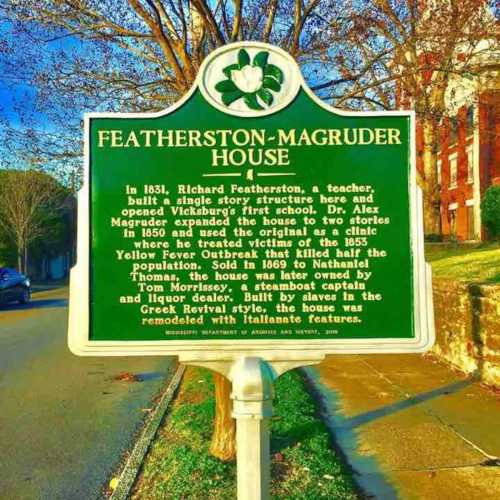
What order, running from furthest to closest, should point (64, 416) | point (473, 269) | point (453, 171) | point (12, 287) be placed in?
point (453, 171) < point (12, 287) < point (473, 269) < point (64, 416)

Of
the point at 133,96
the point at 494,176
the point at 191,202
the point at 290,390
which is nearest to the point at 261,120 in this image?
the point at 191,202

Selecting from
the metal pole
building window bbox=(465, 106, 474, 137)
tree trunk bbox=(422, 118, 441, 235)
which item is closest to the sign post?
the metal pole

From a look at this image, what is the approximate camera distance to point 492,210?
67.6 feet

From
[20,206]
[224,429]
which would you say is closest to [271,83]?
[224,429]

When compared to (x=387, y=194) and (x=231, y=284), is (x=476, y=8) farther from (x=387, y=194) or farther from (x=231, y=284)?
(x=231, y=284)

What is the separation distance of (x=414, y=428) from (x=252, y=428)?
358 centimetres

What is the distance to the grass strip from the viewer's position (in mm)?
4637

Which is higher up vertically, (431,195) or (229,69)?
(431,195)

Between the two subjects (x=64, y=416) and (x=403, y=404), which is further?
(x=64, y=416)

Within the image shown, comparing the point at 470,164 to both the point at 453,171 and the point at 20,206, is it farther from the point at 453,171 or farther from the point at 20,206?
the point at 20,206

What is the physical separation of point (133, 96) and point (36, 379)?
474 cm

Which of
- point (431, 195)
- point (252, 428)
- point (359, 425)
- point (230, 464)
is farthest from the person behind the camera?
point (431, 195)

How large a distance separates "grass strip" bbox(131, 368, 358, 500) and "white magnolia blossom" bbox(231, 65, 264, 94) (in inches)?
108

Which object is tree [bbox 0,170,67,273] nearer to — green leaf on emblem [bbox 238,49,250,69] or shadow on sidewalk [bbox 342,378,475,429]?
shadow on sidewalk [bbox 342,378,475,429]
